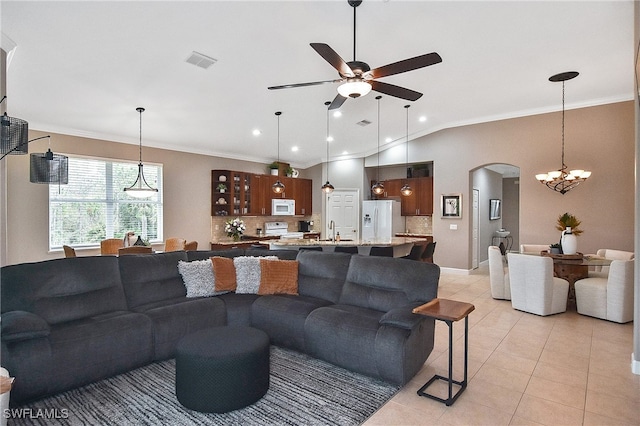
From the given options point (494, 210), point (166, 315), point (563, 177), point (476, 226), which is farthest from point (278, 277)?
point (494, 210)

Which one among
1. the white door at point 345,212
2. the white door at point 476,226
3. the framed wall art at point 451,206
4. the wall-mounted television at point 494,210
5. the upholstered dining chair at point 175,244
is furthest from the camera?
the wall-mounted television at point 494,210

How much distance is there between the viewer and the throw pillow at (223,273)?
12.9 ft

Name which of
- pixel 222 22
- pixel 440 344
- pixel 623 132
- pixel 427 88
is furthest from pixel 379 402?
pixel 623 132

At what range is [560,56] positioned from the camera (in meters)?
4.30

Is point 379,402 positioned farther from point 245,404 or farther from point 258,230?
point 258,230

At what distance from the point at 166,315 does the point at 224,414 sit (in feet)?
4.06

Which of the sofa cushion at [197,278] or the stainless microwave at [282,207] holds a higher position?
the stainless microwave at [282,207]

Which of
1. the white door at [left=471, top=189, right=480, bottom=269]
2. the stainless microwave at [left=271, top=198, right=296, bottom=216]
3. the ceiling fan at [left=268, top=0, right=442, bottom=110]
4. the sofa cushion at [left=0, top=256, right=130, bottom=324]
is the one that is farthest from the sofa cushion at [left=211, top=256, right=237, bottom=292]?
A: the white door at [left=471, top=189, right=480, bottom=269]

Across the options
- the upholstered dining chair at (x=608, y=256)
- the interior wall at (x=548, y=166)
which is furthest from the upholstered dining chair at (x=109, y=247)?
the upholstered dining chair at (x=608, y=256)

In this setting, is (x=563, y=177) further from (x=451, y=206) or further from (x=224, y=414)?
(x=224, y=414)

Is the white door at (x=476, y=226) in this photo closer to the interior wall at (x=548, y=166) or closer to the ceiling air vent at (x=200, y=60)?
the interior wall at (x=548, y=166)

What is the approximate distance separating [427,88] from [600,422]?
453cm

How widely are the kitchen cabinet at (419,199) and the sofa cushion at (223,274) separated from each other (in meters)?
6.27

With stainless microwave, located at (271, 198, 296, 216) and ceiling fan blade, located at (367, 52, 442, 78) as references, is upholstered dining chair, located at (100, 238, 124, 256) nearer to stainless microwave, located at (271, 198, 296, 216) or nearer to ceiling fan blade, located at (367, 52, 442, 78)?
stainless microwave, located at (271, 198, 296, 216)
